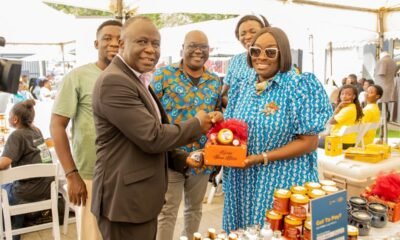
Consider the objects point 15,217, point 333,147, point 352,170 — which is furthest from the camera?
point 333,147

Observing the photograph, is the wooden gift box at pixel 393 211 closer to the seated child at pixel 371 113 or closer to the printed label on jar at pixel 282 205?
the printed label on jar at pixel 282 205

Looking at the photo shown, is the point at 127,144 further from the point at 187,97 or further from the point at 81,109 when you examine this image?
the point at 187,97

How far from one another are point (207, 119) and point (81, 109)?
0.82 meters

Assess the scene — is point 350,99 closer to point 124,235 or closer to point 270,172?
point 270,172

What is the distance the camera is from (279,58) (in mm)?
1831

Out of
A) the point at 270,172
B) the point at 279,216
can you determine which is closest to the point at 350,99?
the point at 270,172

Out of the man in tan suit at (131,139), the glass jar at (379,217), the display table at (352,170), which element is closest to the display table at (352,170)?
the display table at (352,170)

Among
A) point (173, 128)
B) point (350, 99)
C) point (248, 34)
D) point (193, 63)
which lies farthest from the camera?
point (350, 99)

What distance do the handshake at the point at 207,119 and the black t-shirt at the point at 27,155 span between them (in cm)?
236

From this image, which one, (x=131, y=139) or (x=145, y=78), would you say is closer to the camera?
(x=131, y=139)

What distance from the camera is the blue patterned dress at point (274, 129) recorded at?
5.82 ft

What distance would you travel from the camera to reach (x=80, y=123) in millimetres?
2150

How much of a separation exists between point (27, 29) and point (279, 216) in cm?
556

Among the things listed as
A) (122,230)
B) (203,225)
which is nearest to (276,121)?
(122,230)
